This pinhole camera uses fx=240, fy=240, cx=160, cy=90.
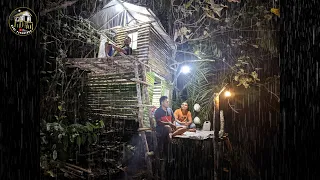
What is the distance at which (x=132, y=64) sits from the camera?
2537 millimetres

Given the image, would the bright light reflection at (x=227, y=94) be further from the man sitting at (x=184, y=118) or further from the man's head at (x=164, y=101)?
the man's head at (x=164, y=101)

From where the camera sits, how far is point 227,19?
96.3 inches

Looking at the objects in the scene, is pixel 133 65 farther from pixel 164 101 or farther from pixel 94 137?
pixel 94 137

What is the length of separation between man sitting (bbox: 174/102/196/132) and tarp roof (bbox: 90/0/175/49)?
27.1 inches

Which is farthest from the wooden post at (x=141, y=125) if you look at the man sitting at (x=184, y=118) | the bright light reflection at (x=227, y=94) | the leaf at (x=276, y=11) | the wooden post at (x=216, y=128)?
the leaf at (x=276, y=11)

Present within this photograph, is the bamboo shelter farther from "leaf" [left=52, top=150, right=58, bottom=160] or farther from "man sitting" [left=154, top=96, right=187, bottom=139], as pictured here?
"leaf" [left=52, top=150, right=58, bottom=160]

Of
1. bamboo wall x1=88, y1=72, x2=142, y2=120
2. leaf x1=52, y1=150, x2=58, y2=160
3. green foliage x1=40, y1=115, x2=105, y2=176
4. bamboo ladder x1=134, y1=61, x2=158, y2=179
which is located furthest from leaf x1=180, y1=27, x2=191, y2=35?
leaf x1=52, y1=150, x2=58, y2=160

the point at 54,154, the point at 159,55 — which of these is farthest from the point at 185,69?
the point at 54,154

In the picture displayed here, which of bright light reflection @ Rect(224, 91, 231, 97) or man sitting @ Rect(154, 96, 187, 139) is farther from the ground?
bright light reflection @ Rect(224, 91, 231, 97)

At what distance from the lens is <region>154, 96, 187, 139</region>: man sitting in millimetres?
2490

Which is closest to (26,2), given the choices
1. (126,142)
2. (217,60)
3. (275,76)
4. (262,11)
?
(126,142)

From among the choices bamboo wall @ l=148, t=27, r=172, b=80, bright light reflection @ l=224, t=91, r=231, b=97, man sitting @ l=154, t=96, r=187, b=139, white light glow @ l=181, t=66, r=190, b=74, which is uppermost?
bamboo wall @ l=148, t=27, r=172, b=80

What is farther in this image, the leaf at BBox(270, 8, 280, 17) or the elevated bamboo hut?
the elevated bamboo hut

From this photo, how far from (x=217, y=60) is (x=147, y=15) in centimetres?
87
